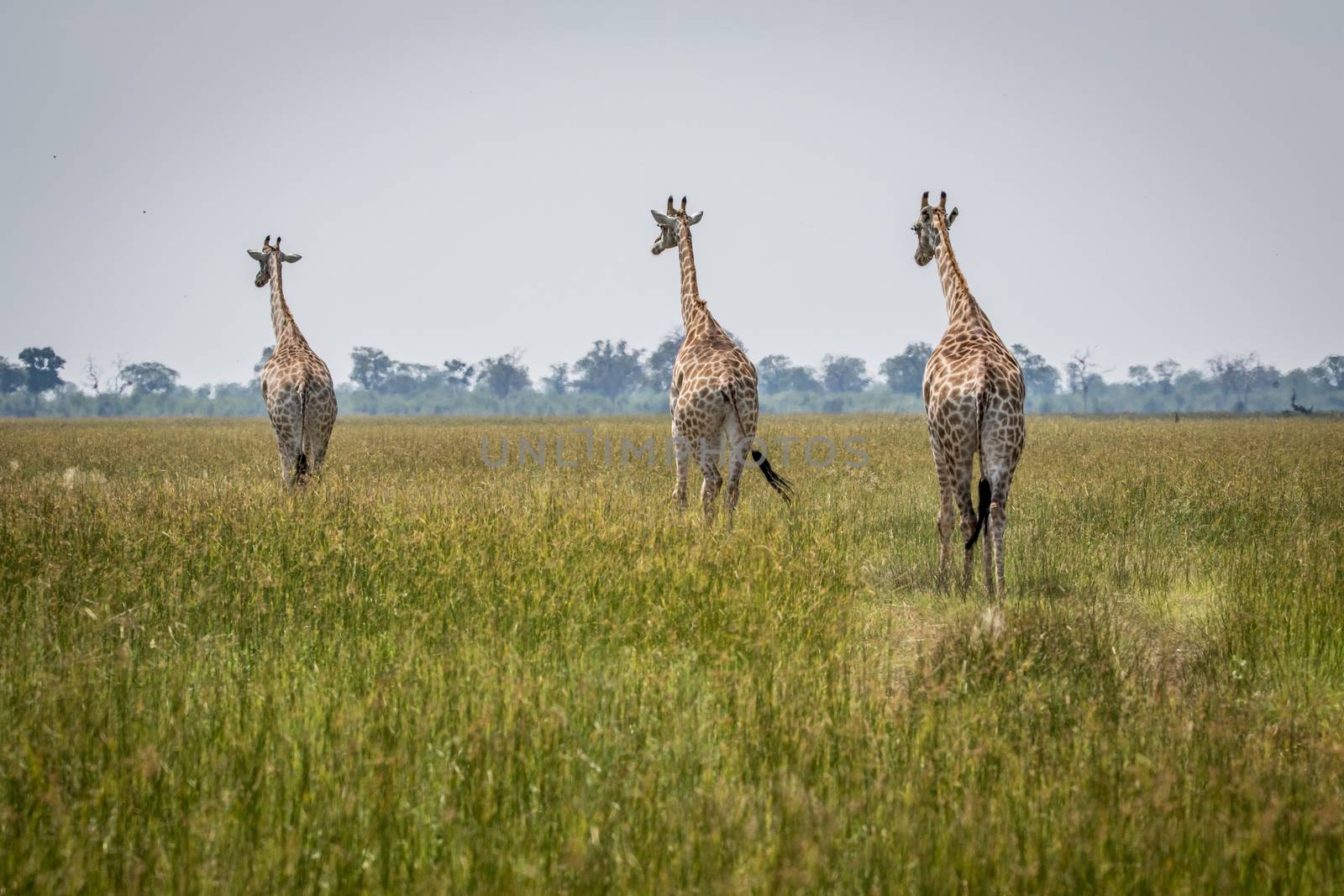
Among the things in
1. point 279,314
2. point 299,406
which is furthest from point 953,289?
point 279,314

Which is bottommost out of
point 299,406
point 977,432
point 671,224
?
point 977,432

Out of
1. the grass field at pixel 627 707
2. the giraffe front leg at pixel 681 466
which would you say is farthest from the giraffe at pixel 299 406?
the giraffe front leg at pixel 681 466

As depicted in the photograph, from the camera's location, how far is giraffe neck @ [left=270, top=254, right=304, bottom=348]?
11977 mm

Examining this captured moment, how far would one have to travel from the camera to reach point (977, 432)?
7.42 metres

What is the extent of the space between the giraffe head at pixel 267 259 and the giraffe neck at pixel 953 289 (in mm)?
8109

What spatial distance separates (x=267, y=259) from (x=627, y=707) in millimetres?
10622

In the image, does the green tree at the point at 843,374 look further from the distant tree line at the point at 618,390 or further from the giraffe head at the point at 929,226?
the giraffe head at the point at 929,226

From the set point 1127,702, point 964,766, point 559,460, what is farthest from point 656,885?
point 559,460

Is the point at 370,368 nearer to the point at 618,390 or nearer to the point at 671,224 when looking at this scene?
the point at 618,390

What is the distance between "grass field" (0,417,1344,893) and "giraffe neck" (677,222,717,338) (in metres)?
3.01

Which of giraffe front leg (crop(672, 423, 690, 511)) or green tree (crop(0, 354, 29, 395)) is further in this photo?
green tree (crop(0, 354, 29, 395))

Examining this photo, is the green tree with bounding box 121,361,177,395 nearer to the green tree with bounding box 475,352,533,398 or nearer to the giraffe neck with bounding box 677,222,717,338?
the green tree with bounding box 475,352,533,398

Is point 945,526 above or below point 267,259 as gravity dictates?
below

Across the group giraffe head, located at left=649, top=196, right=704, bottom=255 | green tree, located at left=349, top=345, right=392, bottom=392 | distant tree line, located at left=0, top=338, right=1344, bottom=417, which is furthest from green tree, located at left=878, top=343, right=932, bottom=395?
giraffe head, located at left=649, top=196, right=704, bottom=255
